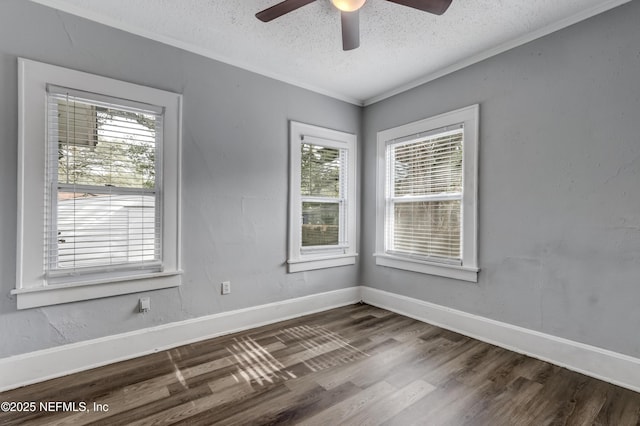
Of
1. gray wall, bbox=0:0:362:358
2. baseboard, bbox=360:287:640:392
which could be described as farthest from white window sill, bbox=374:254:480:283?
gray wall, bbox=0:0:362:358

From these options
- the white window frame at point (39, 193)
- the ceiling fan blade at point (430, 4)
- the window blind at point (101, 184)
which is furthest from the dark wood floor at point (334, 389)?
the ceiling fan blade at point (430, 4)

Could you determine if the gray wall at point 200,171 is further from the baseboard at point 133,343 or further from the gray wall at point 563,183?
the gray wall at point 563,183

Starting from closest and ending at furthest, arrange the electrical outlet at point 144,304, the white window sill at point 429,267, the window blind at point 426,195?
1. the electrical outlet at point 144,304
2. the white window sill at point 429,267
3. the window blind at point 426,195

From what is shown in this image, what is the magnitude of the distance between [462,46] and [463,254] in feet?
6.29

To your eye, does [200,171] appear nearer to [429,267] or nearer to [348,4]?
[348,4]

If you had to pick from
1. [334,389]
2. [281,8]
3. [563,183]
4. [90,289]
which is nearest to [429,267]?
[563,183]

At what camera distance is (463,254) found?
10.1ft

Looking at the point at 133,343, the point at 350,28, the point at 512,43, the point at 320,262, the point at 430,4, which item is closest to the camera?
the point at 430,4

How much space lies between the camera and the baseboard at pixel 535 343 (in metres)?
2.16

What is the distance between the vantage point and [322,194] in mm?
3838

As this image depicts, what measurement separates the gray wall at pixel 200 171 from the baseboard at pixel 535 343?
1095mm

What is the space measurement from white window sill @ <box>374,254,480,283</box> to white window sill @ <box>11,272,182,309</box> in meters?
2.32

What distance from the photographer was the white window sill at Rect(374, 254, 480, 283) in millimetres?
3020

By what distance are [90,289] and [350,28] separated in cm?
269
